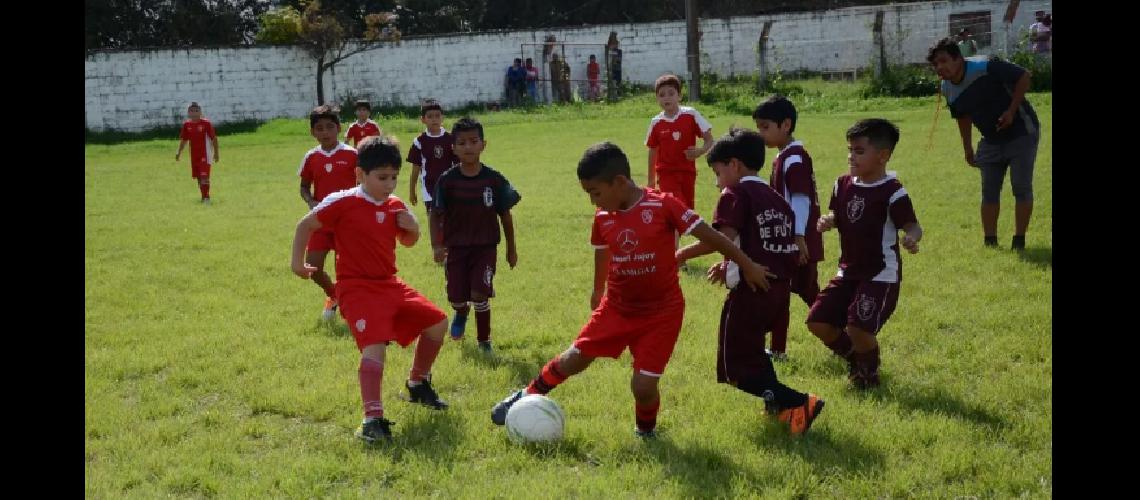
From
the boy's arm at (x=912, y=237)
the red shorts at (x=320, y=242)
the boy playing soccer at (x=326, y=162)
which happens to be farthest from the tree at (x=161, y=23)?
the boy's arm at (x=912, y=237)

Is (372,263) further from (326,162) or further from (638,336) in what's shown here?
(326,162)

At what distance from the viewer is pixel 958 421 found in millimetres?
5301

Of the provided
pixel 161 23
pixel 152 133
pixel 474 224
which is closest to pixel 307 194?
pixel 474 224

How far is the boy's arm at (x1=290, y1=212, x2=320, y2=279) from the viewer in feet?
17.5

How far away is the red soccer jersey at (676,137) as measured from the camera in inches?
393

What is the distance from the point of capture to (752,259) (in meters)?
5.33

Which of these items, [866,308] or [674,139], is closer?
[866,308]

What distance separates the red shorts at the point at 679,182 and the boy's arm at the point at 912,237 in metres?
4.60

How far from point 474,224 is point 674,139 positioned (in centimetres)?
345

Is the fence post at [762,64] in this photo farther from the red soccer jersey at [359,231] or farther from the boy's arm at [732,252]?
the boy's arm at [732,252]

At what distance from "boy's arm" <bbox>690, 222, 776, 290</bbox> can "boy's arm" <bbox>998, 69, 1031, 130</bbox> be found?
238 inches
